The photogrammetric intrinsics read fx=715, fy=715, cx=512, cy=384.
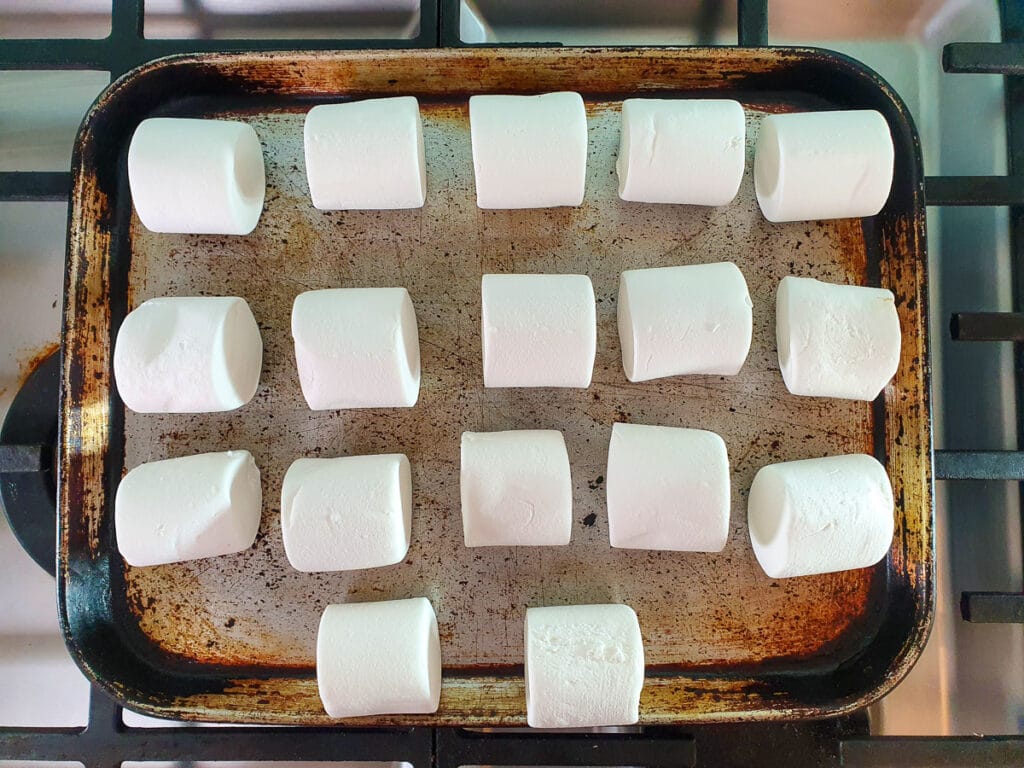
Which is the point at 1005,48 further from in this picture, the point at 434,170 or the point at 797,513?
the point at 434,170

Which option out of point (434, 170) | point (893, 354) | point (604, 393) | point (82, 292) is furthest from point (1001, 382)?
point (82, 292)

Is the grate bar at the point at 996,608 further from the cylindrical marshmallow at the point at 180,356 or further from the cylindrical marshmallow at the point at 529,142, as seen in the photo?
the cylindrical marshmallow at the point at 180,356

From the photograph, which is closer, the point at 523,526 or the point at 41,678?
the point at 523,526

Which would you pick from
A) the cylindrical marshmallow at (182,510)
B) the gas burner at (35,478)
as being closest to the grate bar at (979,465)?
the cylindrical marshmallow at (182,510)

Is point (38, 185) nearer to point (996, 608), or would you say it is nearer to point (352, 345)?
point (352, 345)

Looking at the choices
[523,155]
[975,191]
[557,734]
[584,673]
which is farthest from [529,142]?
[557,734]
